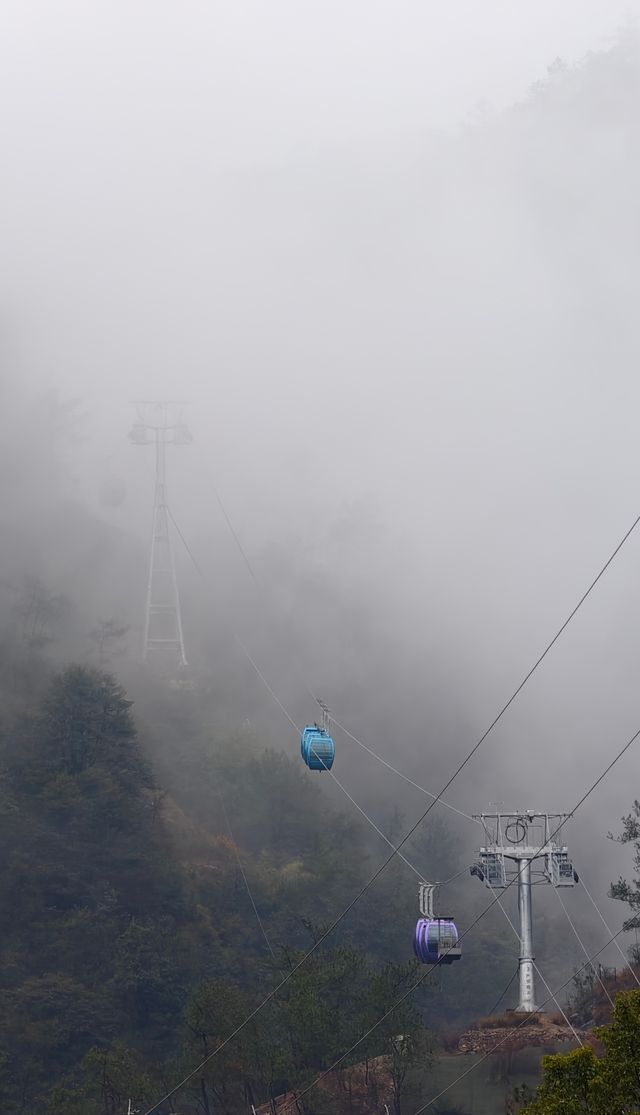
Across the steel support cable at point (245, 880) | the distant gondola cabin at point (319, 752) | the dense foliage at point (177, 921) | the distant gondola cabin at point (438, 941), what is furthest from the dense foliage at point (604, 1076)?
the steel support cable at point (245, 880)

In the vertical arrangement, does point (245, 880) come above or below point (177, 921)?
above

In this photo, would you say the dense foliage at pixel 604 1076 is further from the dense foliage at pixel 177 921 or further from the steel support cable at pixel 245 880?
the steel support cable at pixel 245 880

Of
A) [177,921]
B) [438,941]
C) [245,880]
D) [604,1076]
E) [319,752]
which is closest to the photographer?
[604,1076]

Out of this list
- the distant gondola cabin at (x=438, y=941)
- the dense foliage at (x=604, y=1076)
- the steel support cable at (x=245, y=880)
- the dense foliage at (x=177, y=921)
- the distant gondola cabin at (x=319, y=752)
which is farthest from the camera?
the steel support cable at (x=245, y=880)

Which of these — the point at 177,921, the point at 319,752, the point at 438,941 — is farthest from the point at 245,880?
the point at 438,941

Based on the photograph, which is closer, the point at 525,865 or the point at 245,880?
the point at 525,865

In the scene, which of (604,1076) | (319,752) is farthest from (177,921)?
(604,1076)

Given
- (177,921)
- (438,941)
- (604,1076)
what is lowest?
(604,1076)

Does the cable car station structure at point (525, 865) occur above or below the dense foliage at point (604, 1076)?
above

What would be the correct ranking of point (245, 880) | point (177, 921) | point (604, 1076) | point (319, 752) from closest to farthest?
1. point (604, 1076)
2. point (319, 752)
3. point (177, 921)
4. point (245, 880)

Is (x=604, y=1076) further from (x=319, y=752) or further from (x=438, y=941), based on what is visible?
(x=319, y=752)

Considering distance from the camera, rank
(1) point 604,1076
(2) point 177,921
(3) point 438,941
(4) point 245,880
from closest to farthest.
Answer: (1) point 604,1076 < (3) point 438,941 < (2) point 177,921 < (4) point 245,880

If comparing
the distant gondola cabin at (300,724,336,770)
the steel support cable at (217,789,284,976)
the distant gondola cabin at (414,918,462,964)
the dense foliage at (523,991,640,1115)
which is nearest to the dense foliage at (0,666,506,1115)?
the steel support cable at (217,789,284,976)

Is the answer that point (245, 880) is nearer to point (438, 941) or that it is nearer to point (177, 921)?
point (177, 921)
